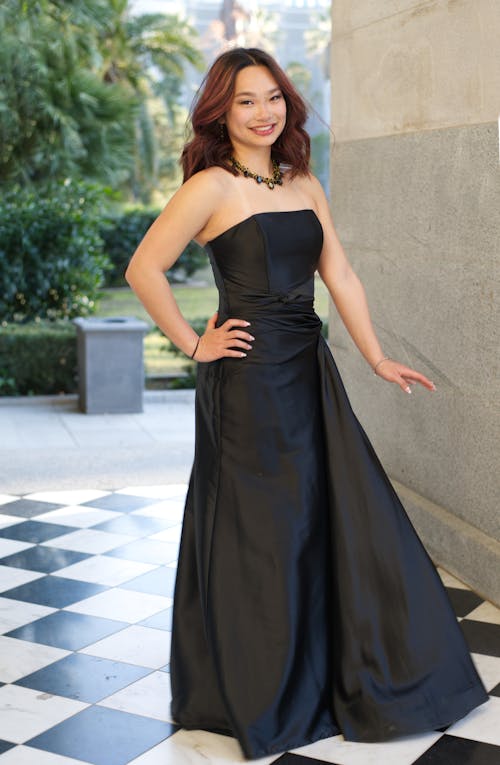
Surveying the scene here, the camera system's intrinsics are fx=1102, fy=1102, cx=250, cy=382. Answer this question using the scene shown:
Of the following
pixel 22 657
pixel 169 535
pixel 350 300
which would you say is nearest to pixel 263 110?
pixel 350 300

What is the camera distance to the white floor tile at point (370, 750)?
2.77m

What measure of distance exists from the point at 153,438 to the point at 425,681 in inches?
Answer: 163

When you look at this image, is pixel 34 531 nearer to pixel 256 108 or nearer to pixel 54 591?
pixel 54 591

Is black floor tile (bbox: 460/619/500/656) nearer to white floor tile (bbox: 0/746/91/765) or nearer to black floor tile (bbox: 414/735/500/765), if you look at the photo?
black floor tile (bbox: 414/735/500/765)

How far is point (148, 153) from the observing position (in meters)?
20.6

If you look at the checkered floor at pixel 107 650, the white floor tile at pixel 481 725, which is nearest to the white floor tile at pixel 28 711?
the checkered floor at pixel 107 650

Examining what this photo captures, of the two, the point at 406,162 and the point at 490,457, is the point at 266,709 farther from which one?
the point at 406,162

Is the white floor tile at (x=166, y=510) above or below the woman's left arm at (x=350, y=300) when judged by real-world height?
below

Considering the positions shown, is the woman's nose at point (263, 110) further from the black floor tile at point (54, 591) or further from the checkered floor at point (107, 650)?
the black floor tile at point (54, 591)

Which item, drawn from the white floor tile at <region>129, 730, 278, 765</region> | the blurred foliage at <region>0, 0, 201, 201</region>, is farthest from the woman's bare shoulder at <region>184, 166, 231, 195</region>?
the blurred foliage at <region>0, 0, 201, 201</region>

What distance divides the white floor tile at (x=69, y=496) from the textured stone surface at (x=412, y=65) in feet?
6.88

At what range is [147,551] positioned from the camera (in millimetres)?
4555

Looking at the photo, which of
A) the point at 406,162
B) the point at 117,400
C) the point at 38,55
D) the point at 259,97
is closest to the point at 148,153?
the point at 38,55

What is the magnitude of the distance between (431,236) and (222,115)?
1.62 metres
